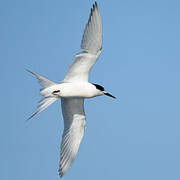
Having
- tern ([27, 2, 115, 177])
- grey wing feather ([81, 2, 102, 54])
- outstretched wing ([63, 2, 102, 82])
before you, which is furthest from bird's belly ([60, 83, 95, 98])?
grey wing feather ([81, 2, 102, 54])

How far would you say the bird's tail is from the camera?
35.9 feet

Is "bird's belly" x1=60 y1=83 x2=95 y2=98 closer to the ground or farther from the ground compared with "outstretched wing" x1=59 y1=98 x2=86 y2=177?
farther from the ground

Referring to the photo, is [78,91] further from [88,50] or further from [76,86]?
[88,50]

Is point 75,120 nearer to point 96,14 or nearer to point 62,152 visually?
point 62,152

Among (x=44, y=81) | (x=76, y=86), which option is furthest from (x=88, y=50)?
(x=44, y=81)

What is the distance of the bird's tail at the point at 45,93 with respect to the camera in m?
11.0

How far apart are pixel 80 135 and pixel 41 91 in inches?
81.5

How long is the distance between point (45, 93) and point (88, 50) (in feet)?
5.80

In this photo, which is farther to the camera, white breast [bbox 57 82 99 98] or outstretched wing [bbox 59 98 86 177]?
outstretched wing [bbox 59 98 86 177]

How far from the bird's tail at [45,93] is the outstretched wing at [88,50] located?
0.55 m

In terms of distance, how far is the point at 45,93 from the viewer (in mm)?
10984

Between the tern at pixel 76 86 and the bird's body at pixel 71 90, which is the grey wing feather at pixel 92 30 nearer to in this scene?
the tern at pixel 76 86

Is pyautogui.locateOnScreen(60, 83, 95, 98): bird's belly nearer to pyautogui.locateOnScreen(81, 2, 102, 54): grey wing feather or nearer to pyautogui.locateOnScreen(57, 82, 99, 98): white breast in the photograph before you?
pyautogui.locateOnScreen(57, 82, 99, 98): white breast

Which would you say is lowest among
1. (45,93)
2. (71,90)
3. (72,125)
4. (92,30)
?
(72,125)
